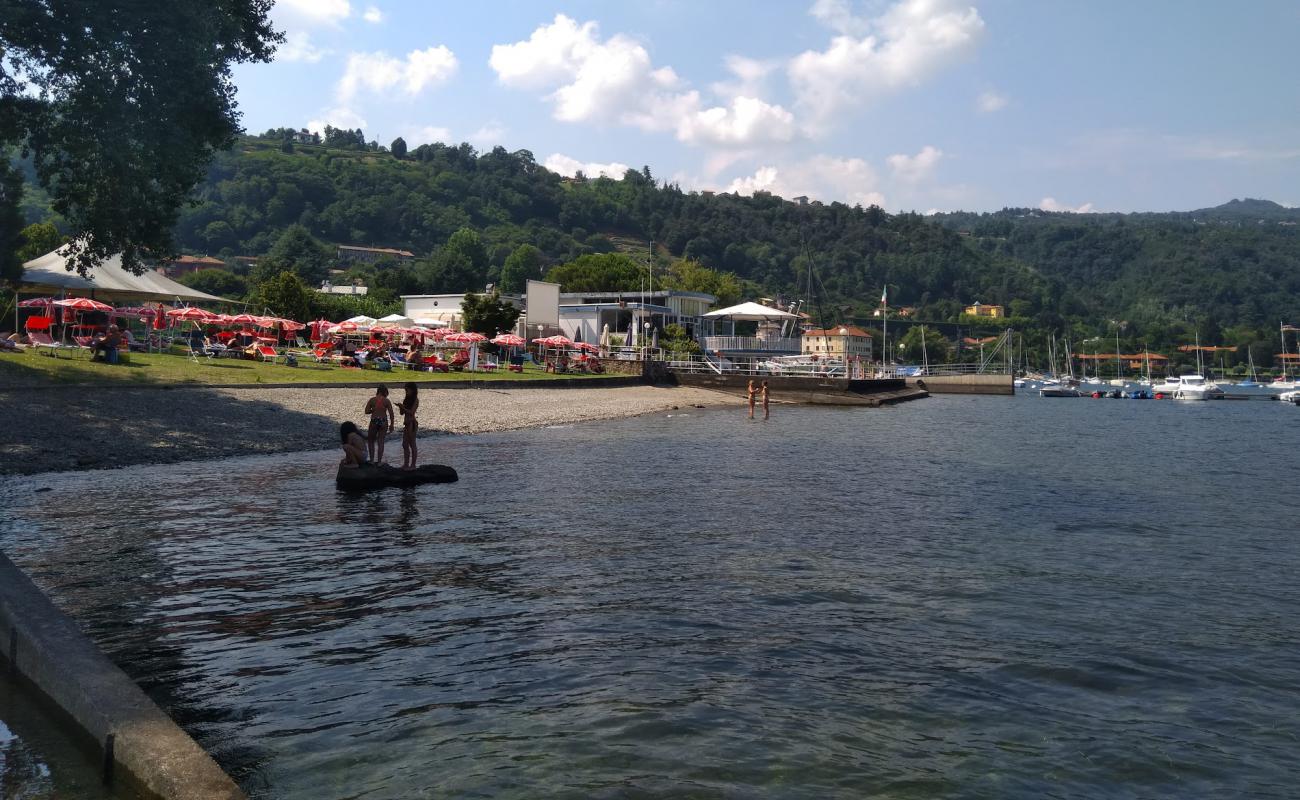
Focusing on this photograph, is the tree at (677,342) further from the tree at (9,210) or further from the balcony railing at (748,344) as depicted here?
the tree at (9,210)

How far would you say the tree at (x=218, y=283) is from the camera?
398ft

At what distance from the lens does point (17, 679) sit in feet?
21.8

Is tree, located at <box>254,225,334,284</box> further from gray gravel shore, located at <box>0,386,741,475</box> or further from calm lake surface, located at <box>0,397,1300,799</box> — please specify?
calm lake surface, located at <box>0,397,1300,799</box>

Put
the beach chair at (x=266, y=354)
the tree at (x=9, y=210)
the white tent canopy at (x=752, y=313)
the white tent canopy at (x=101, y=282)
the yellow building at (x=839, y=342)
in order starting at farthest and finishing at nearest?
1. the yellow building at (x=839, y=342)
2. the white tent canopy at (x=752, y=313)
3. the beach chair at (x=266, y=354)
4. the white tent canopy at (x=101, y=282)
5. the tree at (x=9, y=210)

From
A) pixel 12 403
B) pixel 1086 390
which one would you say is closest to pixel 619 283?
pixel 1086 390

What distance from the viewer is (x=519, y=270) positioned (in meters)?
163

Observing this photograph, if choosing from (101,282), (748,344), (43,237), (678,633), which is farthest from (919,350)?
(678,633)

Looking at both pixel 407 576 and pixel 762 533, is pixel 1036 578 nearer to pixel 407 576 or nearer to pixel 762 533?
pixel 762 533

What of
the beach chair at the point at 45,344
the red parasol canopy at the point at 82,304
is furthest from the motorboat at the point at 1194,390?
the beach chair at the point at 45,344

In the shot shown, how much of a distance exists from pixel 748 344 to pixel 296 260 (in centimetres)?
8422

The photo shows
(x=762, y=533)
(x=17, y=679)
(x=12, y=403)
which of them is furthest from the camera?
(x=12, y=403)

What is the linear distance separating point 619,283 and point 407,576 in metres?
95.5

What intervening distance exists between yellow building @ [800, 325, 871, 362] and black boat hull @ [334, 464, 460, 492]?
120m

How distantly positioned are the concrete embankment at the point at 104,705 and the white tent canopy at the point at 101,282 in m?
27.4
